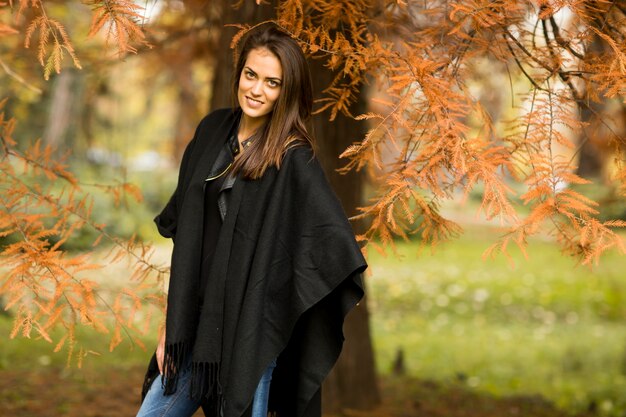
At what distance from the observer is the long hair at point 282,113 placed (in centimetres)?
269

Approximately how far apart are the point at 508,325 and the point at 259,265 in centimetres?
785

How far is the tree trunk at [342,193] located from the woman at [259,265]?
173 centimetres

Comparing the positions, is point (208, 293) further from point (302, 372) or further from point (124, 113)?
point (124, 113)

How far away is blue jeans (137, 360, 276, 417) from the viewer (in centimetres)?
275

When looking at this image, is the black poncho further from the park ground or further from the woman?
the park ground

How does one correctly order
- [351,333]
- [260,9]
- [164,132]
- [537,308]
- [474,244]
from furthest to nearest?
[164,132], [474,244], [537,308], [351,333], [260,9]

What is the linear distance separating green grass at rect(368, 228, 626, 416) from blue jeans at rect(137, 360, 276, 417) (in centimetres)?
248

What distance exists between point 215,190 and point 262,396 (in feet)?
2.56

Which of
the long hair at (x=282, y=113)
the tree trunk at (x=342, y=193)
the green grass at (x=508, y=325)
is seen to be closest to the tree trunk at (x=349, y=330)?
the tree trunk at (x=342, y=193)

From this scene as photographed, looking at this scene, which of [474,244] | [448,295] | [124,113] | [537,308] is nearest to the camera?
[537,308]

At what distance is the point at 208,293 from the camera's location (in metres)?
2.70

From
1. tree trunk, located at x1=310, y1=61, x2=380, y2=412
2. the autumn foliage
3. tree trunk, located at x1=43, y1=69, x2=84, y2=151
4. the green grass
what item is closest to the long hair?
the autumn foliage

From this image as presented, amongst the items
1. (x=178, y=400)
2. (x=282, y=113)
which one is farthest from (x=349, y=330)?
(x=282, y=113)

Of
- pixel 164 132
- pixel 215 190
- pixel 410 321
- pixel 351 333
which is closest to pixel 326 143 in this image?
pixel 351 333
